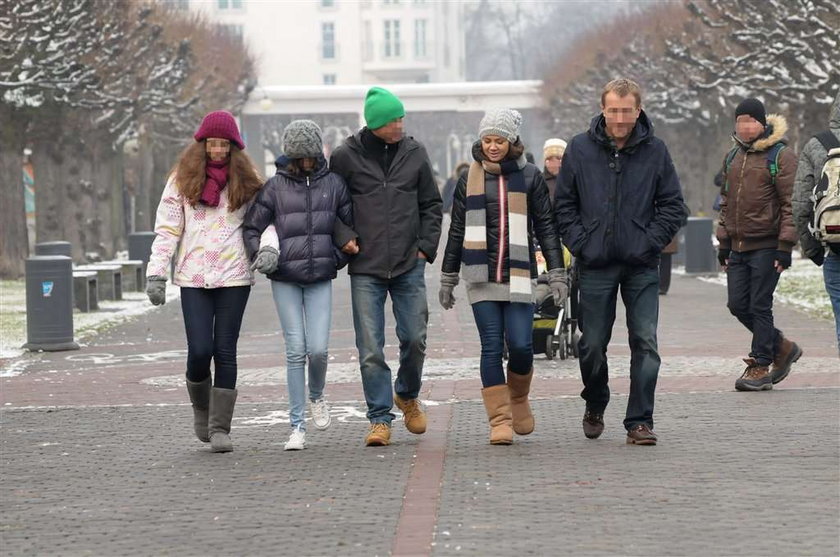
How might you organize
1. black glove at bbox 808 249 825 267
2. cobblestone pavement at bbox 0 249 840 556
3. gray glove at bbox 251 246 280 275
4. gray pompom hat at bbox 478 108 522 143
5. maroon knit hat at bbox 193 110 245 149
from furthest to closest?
black glove at bbox 808 249 825 267 → maroon knit hat at bbox 193 110 245 149 → gray pompom hat at bbox 478 108 522 143 → gray glove at bbox 251 246 280 275 → cobblestone pavement at bbox 0 249 840 556

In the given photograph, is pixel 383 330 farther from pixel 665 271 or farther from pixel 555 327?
pixel 665 271

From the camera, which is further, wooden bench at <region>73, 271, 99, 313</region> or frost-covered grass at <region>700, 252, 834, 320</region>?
wooden bench at <region>73, 271, 99, 313</region>

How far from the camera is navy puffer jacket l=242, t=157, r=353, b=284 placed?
10273mm

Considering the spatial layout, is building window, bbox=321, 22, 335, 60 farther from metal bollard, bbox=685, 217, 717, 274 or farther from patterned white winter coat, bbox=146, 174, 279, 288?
patterned white winter coat, bbox=146, 174, 279, 288

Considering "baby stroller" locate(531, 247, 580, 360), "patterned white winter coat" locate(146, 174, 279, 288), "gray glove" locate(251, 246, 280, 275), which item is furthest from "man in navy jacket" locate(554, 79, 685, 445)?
"baby stroller" locate(531, 247, 580, 360)

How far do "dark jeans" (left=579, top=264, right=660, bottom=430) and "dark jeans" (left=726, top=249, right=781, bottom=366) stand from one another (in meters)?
2.77

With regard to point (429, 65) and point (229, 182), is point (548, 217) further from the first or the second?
point (429, 65)

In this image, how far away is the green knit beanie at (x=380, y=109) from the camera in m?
10.3

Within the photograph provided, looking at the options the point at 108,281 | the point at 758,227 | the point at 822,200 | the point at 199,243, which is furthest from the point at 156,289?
the point at 108,281

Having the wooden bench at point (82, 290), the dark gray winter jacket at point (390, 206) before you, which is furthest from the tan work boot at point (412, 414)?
the wooden bench at point (82, 290)

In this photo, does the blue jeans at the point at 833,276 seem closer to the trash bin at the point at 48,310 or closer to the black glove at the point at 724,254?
the black glove at the point at 724,254

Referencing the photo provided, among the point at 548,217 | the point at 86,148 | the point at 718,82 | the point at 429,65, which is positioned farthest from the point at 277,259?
the point at 429,65

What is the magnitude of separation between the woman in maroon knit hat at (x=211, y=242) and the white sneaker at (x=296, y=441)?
31cm

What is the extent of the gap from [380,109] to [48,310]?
9862 millimetres
